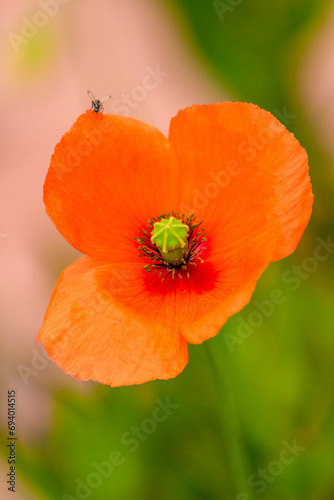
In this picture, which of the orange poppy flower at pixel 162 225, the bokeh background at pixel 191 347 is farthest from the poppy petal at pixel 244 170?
the bokeh background at pixel 191 347

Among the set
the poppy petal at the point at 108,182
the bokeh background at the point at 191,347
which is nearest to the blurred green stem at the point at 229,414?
the bokeh background at the point at 191,347

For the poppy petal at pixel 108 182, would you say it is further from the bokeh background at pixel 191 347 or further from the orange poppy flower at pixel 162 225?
the bokeh background at pixel 191 347

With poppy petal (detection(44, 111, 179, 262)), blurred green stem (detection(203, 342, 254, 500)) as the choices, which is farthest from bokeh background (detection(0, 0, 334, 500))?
poppy petal (detection(44, 111, 179, 262))

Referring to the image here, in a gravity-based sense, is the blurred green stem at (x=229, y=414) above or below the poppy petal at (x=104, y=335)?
below

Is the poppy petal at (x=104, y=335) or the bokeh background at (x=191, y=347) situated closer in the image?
the poppy petal at (x=104, y=335)

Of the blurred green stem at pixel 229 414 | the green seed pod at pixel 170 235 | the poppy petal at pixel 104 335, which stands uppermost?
the green seed pod at pixel 170 235

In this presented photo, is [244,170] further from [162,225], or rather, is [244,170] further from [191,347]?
[191,347]
